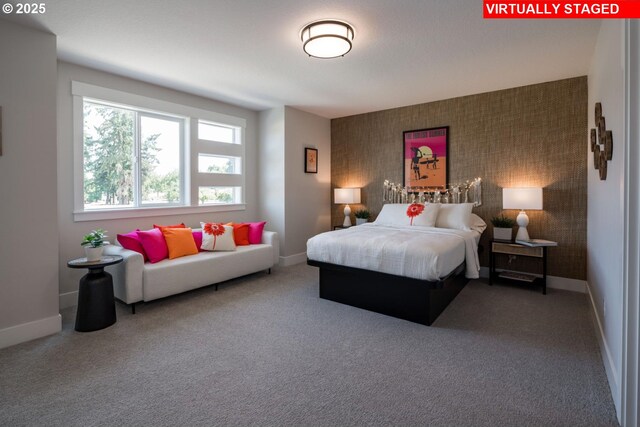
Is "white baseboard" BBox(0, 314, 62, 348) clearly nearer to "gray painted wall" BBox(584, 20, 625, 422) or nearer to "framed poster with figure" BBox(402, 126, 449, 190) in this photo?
"gray painted wall" BBox(584, 20, 625, 422)

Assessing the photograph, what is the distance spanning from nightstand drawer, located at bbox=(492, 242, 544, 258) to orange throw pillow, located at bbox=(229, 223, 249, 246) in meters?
3.30

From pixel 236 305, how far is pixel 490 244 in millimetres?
3243

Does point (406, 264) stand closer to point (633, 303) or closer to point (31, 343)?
point (633, 303)

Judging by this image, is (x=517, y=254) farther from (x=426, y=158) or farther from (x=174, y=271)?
(x=174, y=271)

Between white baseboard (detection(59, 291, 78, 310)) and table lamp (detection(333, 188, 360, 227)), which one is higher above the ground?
table lamp (detection(333, 188, 360, 227))

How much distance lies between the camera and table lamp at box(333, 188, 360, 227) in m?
5.48

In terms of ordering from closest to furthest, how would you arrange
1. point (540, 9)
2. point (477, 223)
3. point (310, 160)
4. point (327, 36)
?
point (540, 9), point (327, 36), point (477, 223), point (310, 160)

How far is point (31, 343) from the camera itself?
8.43 feet

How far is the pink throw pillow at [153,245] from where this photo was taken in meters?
3.47

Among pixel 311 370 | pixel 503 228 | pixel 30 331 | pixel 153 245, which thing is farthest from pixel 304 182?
pixel 30 331

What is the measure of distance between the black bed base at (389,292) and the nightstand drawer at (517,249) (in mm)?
743

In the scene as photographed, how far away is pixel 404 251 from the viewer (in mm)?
2990

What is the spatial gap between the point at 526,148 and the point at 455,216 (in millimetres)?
1278

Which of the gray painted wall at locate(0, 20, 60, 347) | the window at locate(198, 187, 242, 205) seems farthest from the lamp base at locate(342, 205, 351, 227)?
the gray painted wall at locate(0, 20, 60, 347)
